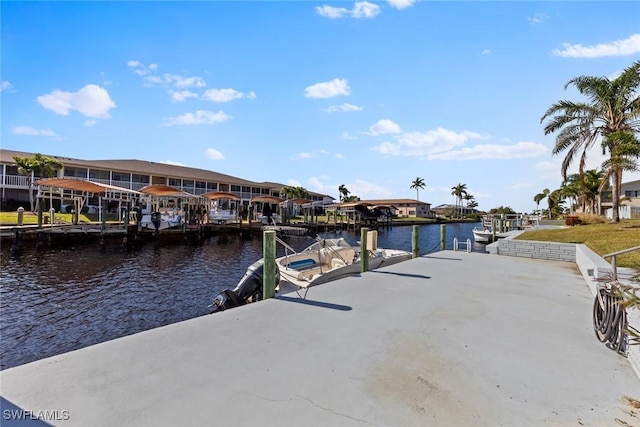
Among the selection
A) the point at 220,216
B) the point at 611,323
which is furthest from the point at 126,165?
the point at 611,323

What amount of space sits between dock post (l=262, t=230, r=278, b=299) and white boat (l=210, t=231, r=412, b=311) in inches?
72.6

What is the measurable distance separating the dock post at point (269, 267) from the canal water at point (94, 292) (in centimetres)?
429

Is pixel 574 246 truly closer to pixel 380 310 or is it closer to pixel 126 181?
pixel 380 310

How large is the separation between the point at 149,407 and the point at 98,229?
79.0 feet

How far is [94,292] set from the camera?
11.0 m

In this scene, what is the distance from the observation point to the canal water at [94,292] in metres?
7.69

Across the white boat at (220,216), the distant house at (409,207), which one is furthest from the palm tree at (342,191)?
the white boat at (220,216)

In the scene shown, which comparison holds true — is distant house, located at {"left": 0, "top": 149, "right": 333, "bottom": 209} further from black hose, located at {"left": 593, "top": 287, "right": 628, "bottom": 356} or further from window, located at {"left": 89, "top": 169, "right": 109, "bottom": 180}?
black hose, located at {"left": 593, "top": 287, "right": 628, "bottom": 356}

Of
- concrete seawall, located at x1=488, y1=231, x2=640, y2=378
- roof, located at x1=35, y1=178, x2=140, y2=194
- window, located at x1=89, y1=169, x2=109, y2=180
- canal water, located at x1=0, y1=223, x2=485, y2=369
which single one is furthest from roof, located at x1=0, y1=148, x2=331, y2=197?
concrete seawall, located at x1=488, y1=231, x2=640, y2=378

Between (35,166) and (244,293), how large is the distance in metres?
31.1

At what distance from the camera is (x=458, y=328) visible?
443 cm

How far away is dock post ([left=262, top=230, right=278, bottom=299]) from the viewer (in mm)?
6031
